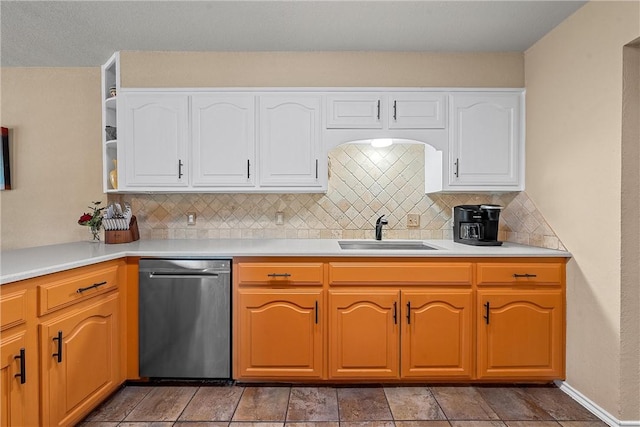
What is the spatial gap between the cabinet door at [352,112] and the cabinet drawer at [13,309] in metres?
2.02

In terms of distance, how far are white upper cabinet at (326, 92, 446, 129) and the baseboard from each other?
1.89 metres

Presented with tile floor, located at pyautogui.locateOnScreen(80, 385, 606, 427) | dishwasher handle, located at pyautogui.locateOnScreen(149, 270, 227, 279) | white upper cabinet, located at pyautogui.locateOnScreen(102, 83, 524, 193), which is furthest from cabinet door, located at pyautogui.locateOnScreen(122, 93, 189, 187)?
tile floor, located at pyautogui.locateOnScreen(80, 385, 606, 427)

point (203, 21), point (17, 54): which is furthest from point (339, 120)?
point (17, 54)

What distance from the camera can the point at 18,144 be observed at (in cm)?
291

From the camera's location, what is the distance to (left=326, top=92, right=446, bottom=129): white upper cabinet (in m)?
2.66

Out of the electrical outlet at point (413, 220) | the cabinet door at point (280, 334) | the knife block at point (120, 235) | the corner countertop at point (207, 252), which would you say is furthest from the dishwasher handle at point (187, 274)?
the electrical outlet at point (413, 220)

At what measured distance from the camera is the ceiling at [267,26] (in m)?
2.12

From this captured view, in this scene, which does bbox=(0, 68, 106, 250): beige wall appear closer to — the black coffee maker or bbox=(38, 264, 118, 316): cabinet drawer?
bbox=(38, 264, 118, 316): cabinet drawer

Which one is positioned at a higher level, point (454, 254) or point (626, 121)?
point (626, 121)

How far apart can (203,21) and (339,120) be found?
110 cm

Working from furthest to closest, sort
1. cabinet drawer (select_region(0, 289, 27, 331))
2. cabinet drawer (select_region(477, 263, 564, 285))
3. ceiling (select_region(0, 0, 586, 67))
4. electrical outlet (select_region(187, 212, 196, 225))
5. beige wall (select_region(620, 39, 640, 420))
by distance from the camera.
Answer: electrical outlet (select_region(187, 212, 196, 225)) < cabinet drawer (select_region(477, 263, 564, 285)) < ceiling (select_region(0, 0, 586, 67)) < beige wall (select_region(620, 39, 640, 420)) < cabinet drawer (select_region(0, 289, 27, 331))

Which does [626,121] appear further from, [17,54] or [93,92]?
[17,54]

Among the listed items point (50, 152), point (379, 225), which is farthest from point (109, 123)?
point (379, 225)

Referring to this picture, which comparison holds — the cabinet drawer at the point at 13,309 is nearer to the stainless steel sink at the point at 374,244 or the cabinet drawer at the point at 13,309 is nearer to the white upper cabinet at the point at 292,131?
the white upper cabinet at the point at 292,131
